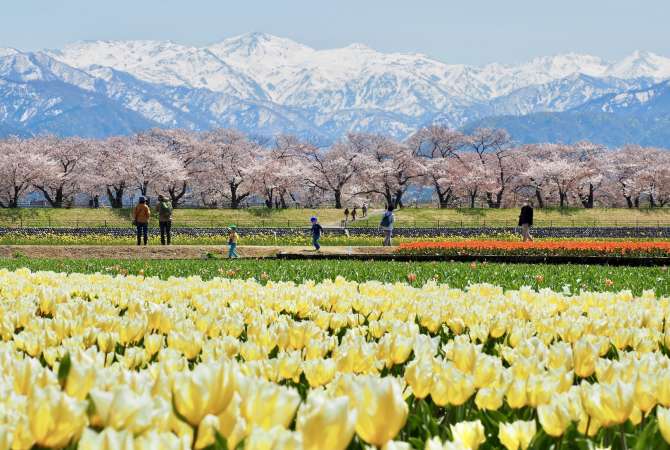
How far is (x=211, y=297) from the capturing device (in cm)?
602

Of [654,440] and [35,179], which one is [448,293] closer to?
[654,440]

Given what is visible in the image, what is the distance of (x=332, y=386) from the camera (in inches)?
86.6

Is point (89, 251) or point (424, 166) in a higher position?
point (424, 166)

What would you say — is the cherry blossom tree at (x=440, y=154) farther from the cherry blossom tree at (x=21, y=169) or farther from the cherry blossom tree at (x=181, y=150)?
the cherry blossom tree at (x=21, y=169)

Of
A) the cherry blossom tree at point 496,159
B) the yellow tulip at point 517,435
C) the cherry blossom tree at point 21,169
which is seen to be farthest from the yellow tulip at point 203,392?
the cherry blossom tree at point 496,159

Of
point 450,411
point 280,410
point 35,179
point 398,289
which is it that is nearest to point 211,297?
point 398,289

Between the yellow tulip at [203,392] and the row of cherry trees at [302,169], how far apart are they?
69502 millimetres

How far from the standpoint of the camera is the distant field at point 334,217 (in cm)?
5166

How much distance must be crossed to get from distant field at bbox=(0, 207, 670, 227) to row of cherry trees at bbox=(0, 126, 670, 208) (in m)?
11.9

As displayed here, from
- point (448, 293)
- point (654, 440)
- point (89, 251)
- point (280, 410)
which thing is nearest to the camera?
point (280, 410)

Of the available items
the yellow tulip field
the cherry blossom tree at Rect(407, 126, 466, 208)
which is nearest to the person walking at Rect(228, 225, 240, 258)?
the yellow tulip field

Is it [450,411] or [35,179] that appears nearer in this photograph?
[450,411]

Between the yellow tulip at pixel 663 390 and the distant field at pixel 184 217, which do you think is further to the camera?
the distant field at pixel 184 217

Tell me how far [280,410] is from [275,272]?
11887 millimetres
